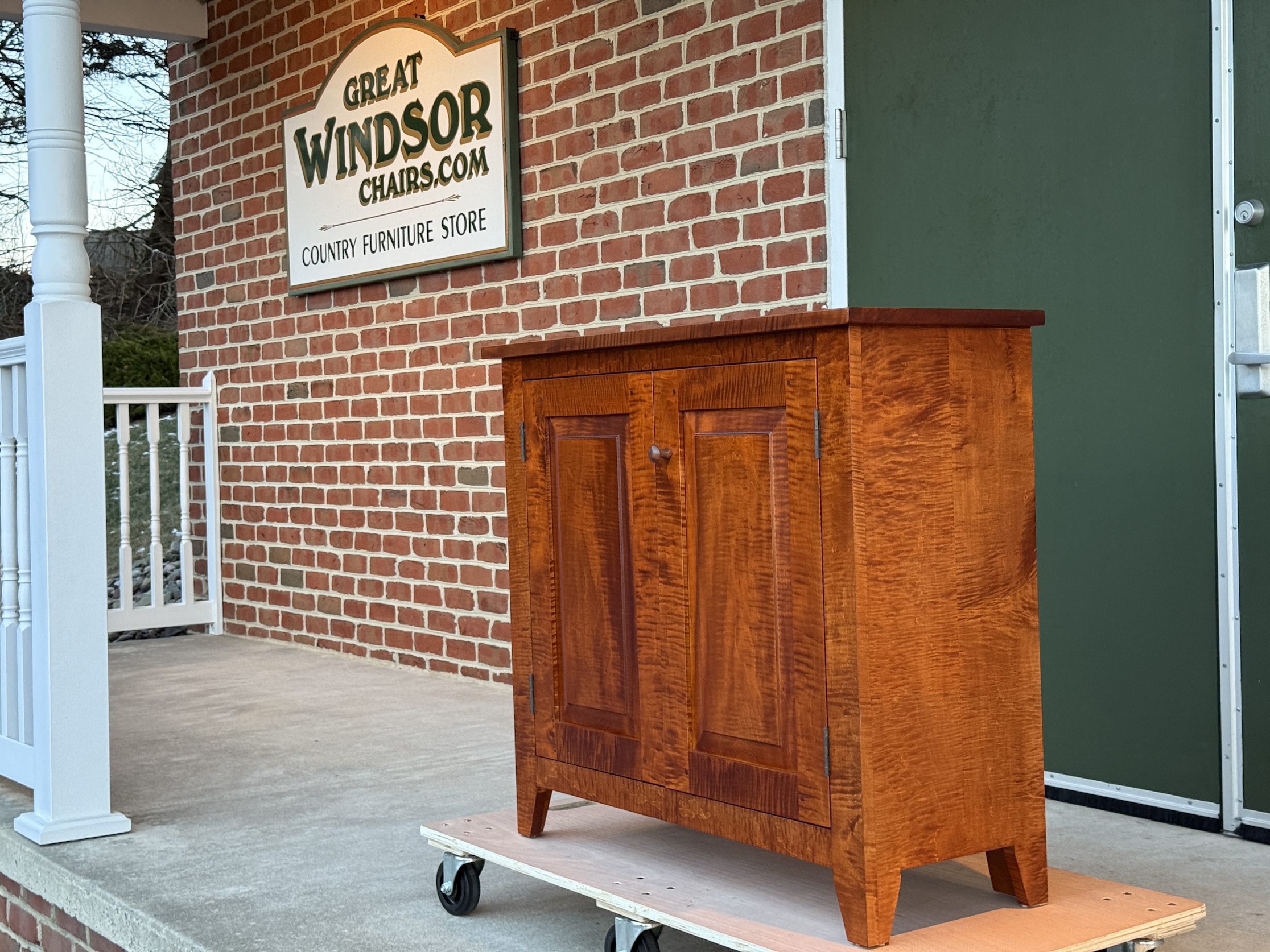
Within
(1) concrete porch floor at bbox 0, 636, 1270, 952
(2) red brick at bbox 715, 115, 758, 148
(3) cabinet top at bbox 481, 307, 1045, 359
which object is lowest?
(1) concrete porch floor at bbox 0, 636, 1270, 952

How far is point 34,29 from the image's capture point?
3.01m

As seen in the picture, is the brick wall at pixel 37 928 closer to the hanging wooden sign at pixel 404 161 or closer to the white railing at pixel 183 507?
the hanging wooden sign at pixel 404 161

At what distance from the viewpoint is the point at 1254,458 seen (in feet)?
9.09

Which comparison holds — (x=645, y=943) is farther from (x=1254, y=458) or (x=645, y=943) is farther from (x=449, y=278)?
(x=449, y=278)

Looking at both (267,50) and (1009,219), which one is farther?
(267,50)

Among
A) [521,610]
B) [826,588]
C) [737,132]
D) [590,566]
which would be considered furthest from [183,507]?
[826,588]

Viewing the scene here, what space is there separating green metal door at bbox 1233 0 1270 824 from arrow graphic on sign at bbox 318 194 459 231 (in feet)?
9.12

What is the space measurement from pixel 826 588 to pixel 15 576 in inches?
83.4

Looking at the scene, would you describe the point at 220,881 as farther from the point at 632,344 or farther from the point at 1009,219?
the point at 1009,219

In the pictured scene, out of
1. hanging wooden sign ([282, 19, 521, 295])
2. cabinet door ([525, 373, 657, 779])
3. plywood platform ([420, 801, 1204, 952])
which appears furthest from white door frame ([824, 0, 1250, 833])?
hanging wooden sign ([282, 19, 521, 295])

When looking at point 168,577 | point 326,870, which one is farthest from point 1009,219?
point 168,577

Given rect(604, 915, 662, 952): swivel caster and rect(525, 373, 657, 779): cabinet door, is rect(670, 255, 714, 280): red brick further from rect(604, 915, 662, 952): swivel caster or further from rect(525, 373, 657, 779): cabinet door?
rect(604, 915, 662, 952): swivel caster

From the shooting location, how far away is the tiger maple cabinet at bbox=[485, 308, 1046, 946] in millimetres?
1932

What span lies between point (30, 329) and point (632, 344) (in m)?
1.51
